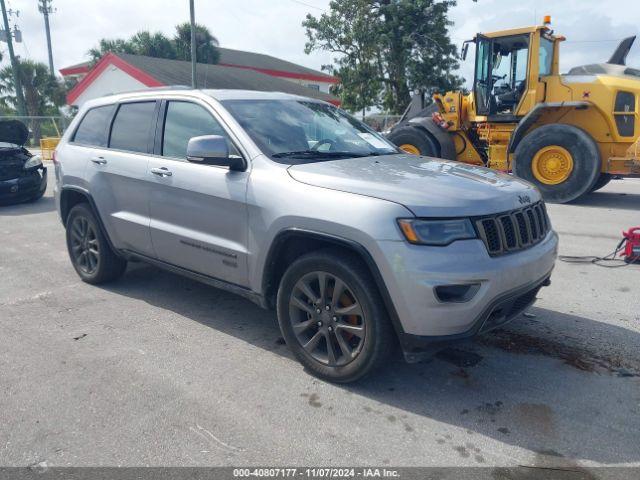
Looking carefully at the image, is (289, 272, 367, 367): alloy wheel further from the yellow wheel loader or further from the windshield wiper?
the yellow wheel loader

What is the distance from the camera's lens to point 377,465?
272 centimetres

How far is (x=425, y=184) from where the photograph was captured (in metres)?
3.36

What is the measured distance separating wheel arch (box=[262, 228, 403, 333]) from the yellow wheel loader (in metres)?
7.78

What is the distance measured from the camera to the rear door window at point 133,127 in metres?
4.71

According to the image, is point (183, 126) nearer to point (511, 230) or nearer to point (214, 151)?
point (214, 151)

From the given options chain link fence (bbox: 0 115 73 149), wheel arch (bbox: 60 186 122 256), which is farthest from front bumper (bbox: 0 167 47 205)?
chain link fence (bbox: 0 115 73 149)

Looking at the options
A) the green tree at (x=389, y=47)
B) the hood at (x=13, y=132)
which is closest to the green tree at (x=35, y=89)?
the green tree at (x=389, y=47)

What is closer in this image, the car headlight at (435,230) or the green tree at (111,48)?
the car headlight at (435,230)

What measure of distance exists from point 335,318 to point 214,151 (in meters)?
1.36

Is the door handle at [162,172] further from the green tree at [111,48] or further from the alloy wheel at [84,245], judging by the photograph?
the green tree at [111,48]

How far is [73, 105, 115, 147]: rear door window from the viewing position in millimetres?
5211

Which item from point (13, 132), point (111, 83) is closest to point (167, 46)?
point (111, 83)

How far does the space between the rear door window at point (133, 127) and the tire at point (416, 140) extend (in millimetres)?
7599

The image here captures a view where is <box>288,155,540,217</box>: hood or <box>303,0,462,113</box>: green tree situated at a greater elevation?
<box>303,0,462,113</box>: green tree
